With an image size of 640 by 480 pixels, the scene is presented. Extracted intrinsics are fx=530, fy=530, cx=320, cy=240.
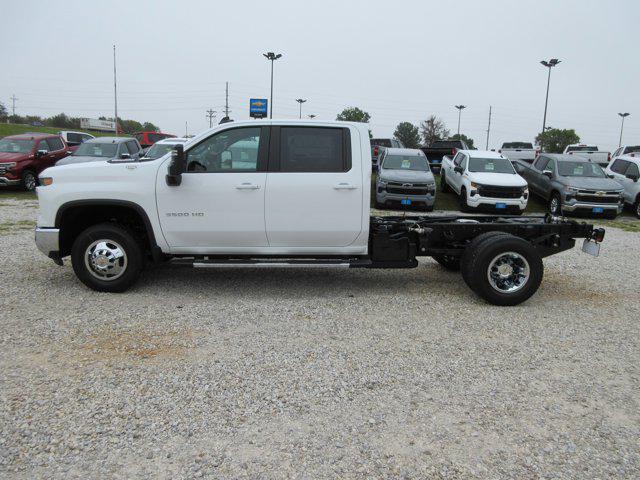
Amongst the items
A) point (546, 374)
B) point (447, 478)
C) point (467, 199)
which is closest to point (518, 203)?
point (467, 199)

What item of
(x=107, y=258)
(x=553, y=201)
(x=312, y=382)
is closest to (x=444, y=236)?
(x=312, y=382)

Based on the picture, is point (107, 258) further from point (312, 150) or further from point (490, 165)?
point (490, 165)

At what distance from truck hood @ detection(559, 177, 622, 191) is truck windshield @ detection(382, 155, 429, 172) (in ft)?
13.7

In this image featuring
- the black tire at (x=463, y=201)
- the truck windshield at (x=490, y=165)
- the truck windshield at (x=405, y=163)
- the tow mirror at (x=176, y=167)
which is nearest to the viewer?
the tow mirror at (x=176, y=167)

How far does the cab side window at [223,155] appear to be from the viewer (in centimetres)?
597

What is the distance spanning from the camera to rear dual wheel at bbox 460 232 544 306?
5.94 m

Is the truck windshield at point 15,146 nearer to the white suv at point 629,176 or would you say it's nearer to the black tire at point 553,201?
the black tire at point 553,201

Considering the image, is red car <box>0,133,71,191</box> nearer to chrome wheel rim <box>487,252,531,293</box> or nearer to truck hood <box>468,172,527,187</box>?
truck hood <box>468,172,527,187</box>

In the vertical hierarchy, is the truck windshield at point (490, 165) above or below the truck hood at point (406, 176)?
above

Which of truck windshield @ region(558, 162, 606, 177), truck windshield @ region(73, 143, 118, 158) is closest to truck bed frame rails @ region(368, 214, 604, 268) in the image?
truck windshield @ region(558, 162, 606, 177)

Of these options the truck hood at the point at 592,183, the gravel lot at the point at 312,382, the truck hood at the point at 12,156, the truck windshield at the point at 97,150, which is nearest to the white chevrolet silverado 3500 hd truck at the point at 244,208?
the gravel lot at the point at 312,382

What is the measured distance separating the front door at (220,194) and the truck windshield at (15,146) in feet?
45.6

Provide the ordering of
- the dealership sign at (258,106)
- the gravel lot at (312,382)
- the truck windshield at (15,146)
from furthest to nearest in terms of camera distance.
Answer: the dealership sign at (258,106) → the truck windshield at (15,146) → the gravel lot at (312,382)

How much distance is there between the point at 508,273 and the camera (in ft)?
19.9
